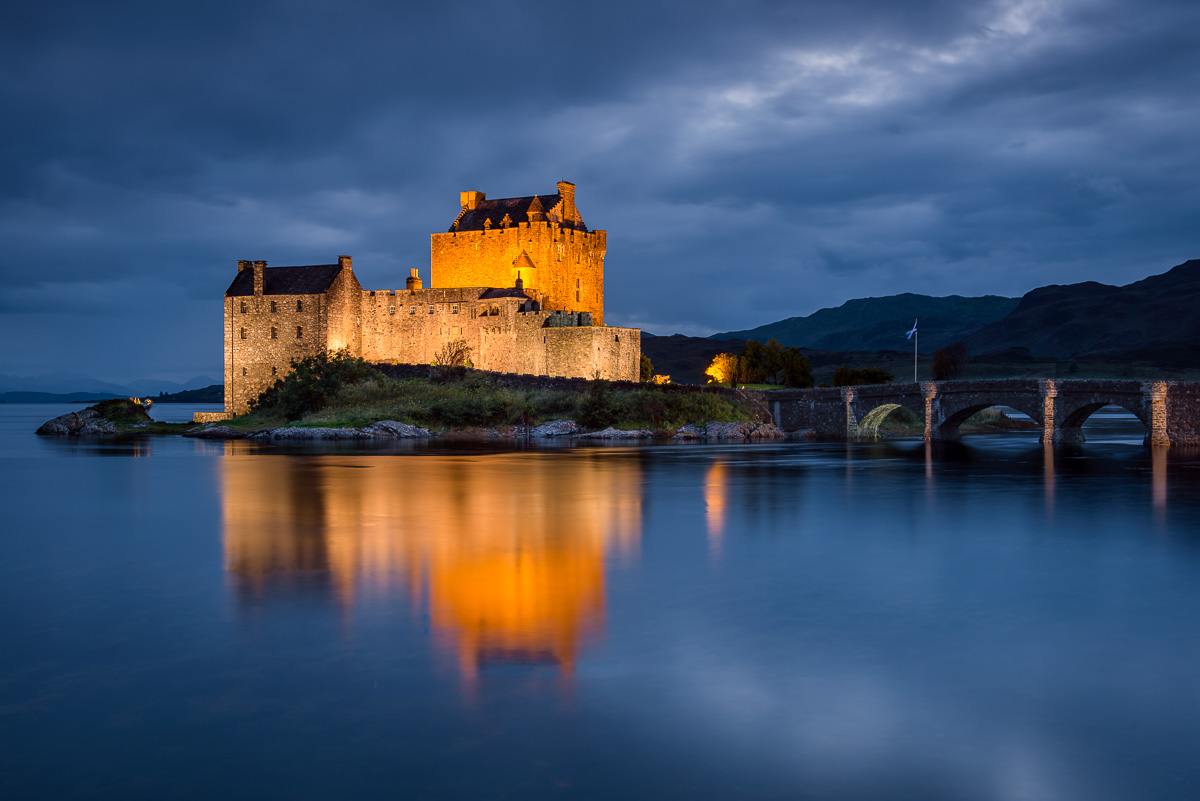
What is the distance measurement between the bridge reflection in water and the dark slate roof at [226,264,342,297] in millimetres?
32957

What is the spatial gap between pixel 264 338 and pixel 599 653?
191 ft

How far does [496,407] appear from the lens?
192 feet

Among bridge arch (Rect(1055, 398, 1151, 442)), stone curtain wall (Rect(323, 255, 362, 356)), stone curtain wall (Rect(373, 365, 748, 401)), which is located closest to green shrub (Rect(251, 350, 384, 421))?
stone curtain wall (Rect(373, 365, 748, 401))

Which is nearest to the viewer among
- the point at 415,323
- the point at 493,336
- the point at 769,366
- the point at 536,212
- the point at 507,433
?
the point at 507,433

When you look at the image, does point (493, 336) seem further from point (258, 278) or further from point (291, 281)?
point (258, 278)

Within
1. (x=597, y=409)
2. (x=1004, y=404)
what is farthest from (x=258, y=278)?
(x=1004, y=404)

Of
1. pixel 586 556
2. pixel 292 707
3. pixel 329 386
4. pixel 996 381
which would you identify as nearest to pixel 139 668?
pixel 292 707

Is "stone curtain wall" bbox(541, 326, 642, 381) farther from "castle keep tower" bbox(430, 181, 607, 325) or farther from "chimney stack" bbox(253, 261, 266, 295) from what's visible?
"chimney stack" bbox(253, 261, 266, 295)

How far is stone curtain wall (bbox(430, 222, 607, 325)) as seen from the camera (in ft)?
238

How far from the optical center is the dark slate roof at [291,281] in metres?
63.2

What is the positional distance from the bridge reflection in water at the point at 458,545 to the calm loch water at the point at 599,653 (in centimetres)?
9

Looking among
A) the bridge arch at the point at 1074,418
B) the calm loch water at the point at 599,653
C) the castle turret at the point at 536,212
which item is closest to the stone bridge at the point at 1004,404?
the bridge arch at the point at 1074,418

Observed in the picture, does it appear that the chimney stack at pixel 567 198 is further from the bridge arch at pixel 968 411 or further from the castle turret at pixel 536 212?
the bridge arch at pixel 968 411

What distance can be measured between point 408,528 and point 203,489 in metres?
11.0
